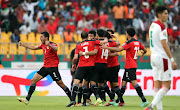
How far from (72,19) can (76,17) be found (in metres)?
0.39

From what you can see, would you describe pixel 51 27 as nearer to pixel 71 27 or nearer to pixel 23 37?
pixel 71 27

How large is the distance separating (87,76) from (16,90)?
18.3ft

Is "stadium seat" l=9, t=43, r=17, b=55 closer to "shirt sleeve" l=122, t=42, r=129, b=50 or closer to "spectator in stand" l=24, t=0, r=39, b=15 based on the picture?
"spectator in stand" l=24, t=0, r=39, b=15

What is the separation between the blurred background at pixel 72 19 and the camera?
75.0ft

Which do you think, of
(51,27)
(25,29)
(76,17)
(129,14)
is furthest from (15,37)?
(129,14)

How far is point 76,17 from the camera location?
2592cm

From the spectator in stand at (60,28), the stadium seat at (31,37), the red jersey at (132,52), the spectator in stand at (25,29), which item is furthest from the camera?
the spectator in stand at (60,28)

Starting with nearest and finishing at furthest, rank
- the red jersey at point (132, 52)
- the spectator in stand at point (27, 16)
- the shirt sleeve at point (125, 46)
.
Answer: the shirt sleeve at point (125, 46) → the red jersey at point (132, 52) → the spectator in stand at point (27, 16)

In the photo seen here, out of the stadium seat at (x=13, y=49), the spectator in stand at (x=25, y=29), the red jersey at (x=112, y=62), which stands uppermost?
the spectator in stand at (x=25, y=29)

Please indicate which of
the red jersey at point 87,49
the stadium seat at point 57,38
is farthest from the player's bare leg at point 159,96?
the stadium seat at point 57,38

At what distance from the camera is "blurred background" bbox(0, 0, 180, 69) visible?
22859 millimetres

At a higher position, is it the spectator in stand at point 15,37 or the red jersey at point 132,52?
the spectator in stand at point 15,37

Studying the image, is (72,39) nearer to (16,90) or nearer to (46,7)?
(46,7)

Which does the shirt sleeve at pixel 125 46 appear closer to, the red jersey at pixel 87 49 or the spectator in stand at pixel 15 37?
the red jersey at pixel 87 49
